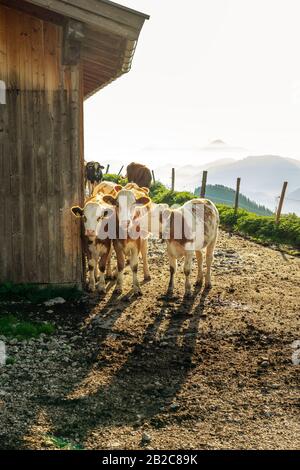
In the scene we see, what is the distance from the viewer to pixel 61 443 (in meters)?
5.06

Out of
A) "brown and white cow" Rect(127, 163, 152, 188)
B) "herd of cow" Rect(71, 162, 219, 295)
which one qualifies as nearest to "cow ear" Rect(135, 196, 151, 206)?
"herd of cow" Rect(71, 162, 219, 295)

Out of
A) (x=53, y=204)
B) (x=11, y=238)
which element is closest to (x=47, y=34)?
(x=53, y=204)

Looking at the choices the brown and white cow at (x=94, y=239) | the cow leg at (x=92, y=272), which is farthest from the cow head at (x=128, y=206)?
the cow leg at (x=92, y=272)

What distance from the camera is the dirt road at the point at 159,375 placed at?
530 cm

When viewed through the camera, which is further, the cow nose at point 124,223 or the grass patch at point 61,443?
the cow nose at point 124,223

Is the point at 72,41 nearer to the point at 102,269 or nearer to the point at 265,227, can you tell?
the point at 102,269

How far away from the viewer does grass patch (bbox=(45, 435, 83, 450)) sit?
4988mm

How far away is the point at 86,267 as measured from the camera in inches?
449

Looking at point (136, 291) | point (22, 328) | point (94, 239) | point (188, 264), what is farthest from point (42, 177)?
point (188, 264)

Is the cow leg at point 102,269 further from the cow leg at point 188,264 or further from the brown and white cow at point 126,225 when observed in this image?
the cow leg at point 188,264

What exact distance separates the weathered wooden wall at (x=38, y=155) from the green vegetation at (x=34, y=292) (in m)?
0.15

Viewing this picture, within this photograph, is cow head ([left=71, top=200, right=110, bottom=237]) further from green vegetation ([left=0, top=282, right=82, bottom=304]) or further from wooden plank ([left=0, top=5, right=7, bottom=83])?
wooden plank ([left=0, top=5, right=7, bottom=83])

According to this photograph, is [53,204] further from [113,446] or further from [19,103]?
[113,446]
